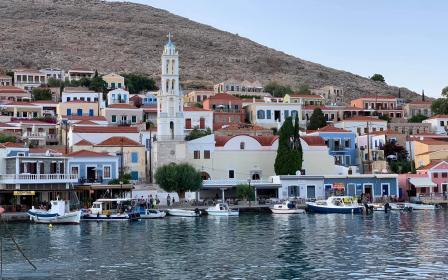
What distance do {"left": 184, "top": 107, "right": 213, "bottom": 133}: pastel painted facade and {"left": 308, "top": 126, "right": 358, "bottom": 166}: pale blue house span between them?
12.0 meters

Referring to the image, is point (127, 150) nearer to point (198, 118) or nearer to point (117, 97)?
point (198, 118)

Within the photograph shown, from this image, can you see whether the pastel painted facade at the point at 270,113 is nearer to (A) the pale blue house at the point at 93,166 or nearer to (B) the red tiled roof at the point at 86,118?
(B) the red tiled roof at the point at 86,118

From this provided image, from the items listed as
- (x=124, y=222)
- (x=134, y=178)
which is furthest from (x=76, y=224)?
(x=134, y=178)

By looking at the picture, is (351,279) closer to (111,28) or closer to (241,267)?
(241,267)

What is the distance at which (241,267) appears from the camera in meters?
30.5

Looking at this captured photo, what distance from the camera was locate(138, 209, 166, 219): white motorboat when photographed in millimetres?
Result: 55938

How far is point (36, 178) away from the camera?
192 ft

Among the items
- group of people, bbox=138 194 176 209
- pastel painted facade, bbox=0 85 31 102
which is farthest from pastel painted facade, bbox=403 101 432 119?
group of people, bbox=138 194 176 209

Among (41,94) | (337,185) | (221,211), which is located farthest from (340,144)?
(41,94)

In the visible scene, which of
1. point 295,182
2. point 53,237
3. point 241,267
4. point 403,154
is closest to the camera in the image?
point 241,267

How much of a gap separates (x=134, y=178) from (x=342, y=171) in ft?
67.8

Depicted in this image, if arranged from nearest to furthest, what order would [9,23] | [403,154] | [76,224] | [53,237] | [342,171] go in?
[53,237] < [76,224] < [342,171] < [403,154] < [9,23]

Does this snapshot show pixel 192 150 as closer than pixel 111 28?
Yes

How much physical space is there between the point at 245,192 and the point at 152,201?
28.6 feet
